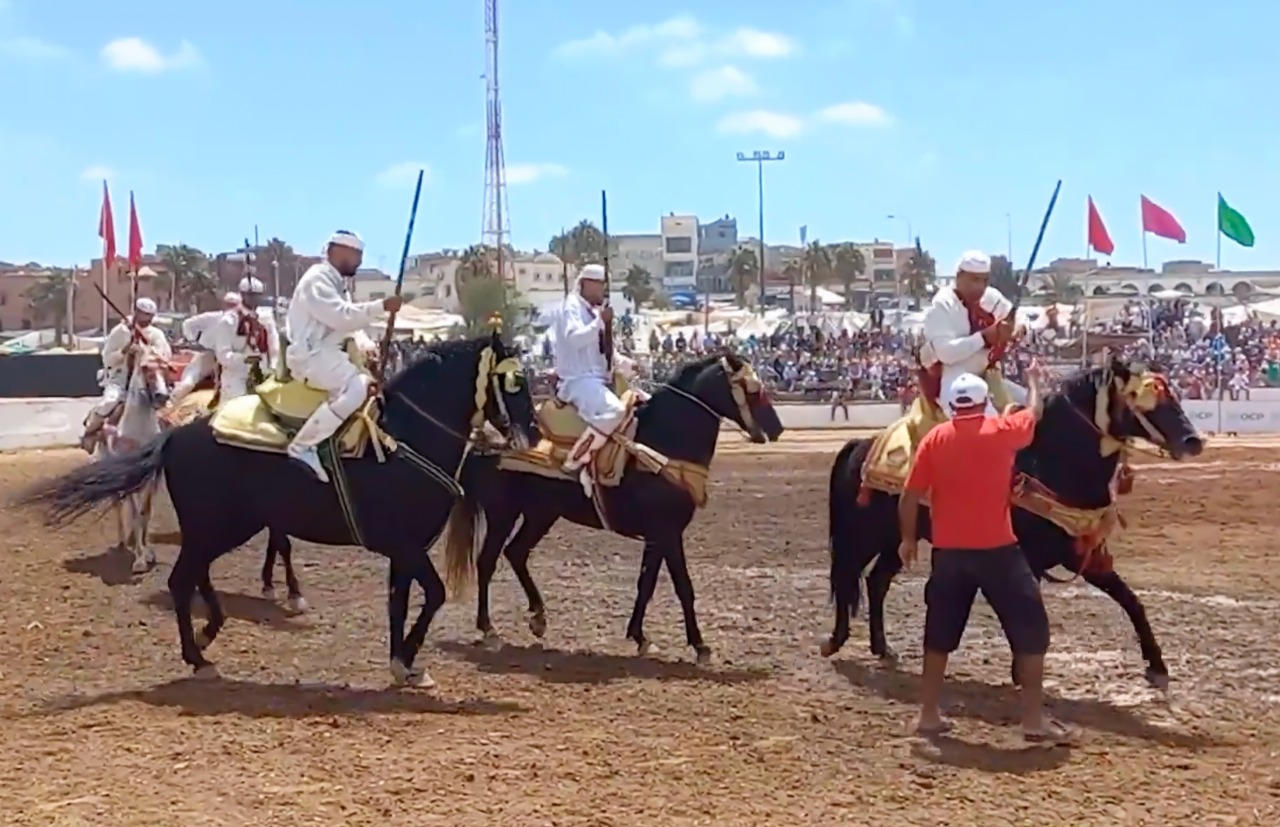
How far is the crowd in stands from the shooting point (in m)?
34.6

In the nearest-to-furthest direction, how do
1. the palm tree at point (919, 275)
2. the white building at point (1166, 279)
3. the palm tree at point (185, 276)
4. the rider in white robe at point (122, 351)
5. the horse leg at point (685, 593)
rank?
the horse leg at point (685, 593), the rider in white robe at point (122, 351), the white building at point (1166, 279), the palm tree at point (185, 276), the palm tree at point (919, 275)

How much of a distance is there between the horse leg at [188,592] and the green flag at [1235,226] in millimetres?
30943

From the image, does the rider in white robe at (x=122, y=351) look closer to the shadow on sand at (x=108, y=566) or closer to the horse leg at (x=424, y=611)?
the shadow on sand at (x=108, y=566)

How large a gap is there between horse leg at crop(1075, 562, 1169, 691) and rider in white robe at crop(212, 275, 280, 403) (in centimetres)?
753

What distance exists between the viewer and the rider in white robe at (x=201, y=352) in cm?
1358

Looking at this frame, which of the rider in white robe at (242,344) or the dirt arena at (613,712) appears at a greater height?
the rider in white robe at (242,344)

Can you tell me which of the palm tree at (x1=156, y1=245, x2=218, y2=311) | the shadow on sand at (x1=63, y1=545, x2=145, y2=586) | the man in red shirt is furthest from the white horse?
the palm tree at (x1=156, y1=245, x2=218, y2=311)

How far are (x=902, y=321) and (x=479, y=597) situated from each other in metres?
48.5

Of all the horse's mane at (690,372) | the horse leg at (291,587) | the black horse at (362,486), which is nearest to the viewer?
the black horse at (362,486)

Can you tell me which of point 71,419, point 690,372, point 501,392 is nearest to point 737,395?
point 690,372

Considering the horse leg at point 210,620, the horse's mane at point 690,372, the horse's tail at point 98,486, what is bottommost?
the horse leg at point 210,620

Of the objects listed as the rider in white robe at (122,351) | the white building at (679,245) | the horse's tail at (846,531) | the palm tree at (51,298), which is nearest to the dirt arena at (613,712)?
the horse's tail at (846,531)

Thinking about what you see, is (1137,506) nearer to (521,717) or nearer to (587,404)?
(587,404)

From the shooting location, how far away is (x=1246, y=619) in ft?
36.4
